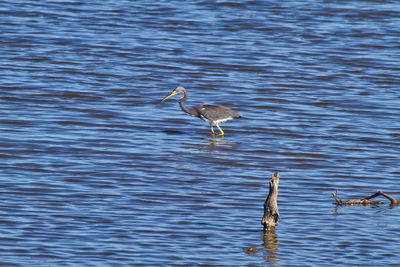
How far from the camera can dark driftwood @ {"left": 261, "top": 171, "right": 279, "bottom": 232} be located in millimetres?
9164

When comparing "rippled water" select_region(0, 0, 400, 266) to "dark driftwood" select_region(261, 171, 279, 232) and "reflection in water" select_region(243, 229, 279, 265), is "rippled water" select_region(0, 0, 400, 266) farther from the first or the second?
"dark driftwood" select_region(261, 171, 279, 232)

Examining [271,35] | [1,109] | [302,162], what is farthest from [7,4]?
[302,162]

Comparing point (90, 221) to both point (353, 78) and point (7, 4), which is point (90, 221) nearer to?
point (353, 78)

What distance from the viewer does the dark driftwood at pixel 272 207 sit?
9164 millimetres

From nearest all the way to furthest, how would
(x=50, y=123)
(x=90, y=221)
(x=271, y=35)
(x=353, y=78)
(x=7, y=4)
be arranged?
(x=90, y=221) → (x=50, y=123) → (x=353, y=78) → (x=271, y=35) → (x=7, y=4)

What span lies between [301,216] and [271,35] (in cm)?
1663

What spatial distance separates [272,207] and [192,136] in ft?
20.7

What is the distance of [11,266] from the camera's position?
8547 mm

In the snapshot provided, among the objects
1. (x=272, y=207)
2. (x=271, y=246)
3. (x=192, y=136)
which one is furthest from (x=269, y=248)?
(x=192, y=136)

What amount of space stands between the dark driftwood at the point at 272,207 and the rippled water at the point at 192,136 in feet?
0.46

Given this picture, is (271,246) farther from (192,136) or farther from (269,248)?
(192,136)

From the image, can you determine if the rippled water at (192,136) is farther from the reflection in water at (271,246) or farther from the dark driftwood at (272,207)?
the dark driftwood at (272,207)

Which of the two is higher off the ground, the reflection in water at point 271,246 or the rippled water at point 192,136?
the reflection in water at point 271,246

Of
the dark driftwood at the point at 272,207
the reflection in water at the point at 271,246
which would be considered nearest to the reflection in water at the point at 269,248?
the reflection in water at the point at 271,246
